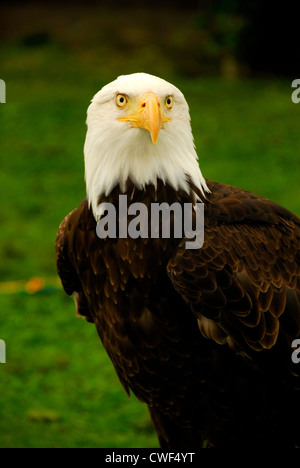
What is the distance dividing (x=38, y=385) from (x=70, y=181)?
4.51m

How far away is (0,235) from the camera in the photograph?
7738 millimetres

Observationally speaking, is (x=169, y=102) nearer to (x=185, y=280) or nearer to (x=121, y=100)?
(x=121, y=100)

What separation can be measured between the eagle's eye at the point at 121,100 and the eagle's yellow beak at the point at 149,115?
58 mm

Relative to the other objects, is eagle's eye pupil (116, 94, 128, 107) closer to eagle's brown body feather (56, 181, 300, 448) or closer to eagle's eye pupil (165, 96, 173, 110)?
eagle's eye pupil (165, 96, 173, 110)

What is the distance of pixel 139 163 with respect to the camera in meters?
2.92

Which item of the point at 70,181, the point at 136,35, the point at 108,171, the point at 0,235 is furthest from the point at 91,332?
the point at 136,35

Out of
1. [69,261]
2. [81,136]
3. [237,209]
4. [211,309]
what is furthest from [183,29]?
[211,309]

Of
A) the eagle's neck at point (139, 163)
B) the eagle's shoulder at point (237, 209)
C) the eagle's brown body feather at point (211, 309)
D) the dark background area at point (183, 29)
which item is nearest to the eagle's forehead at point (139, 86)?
the eagle's neck at point (139, 163)

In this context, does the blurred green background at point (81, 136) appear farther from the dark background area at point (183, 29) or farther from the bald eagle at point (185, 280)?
the bald eagle at point (185, 280)

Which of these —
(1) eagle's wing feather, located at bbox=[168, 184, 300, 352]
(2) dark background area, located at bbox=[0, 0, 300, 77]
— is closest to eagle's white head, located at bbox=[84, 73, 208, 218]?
(1) eagle's wing feather, located at bbox=[168, 184, 300, 352]

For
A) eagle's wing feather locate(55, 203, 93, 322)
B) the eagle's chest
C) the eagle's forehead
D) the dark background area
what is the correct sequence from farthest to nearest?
1. the dark background area
2. eagle's wing feather locate(55, 203, 93, 322)
3. the eagle's chest
4. the eagle's forehead

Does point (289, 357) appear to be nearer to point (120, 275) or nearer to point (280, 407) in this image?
point (280, 407)

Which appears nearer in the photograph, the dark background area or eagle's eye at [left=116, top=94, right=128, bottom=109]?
eagle's eye at [left=116, top=94, right=128, bottom=109]

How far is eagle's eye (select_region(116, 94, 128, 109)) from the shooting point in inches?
111
